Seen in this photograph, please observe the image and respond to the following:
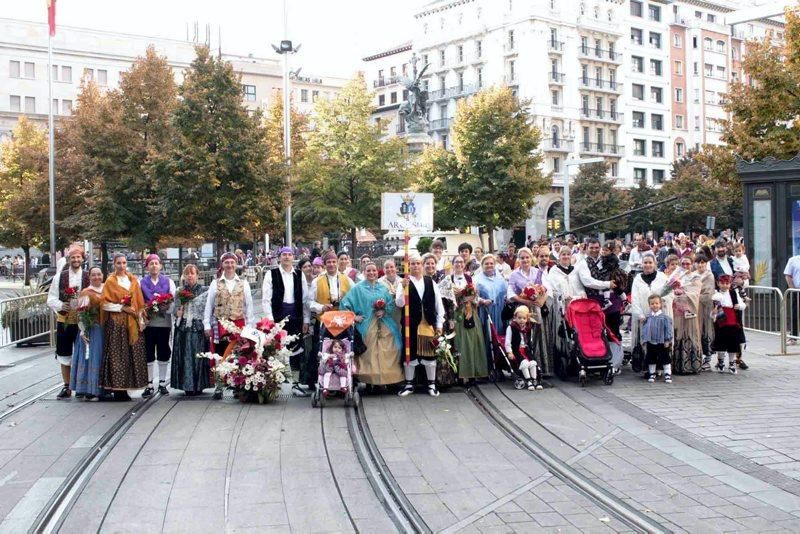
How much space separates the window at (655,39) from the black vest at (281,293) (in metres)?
75.2

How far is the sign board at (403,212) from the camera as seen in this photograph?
24938 millimetres

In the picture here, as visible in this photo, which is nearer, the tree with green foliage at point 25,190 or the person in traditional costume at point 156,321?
the person in traditional costume at point 156,321

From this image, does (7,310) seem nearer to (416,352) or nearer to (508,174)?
(416,352)

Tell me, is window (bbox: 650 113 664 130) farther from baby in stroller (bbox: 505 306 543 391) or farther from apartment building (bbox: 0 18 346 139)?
baby in stroller (bbox: 505 306 543 391)

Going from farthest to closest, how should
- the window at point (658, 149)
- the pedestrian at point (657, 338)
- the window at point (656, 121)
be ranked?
the window at point (656, 121), the window at point (658, 149), the pedestrian at point (657, 338)

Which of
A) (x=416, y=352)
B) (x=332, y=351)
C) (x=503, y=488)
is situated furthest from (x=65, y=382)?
(x=503, y=488)

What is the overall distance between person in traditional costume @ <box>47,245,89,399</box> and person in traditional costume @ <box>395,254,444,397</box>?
4173 millimetres

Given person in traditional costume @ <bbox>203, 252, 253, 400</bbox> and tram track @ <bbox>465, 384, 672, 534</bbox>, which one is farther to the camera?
person in traditional costume @ <bbox>203, 252, 253, 400</bbox>

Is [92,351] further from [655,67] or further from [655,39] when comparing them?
[655,39]

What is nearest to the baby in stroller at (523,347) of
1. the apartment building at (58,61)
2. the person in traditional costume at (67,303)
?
the person in traditional costume at (67,303)

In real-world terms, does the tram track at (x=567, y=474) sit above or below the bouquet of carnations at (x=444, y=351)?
below

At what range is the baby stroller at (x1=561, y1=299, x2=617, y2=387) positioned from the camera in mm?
12234

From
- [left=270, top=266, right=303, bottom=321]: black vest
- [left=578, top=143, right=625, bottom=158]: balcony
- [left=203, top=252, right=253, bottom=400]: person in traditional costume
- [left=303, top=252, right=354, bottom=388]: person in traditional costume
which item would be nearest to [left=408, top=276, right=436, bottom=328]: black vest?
[left=303, top=252, right=354, bottom=388]: person in traditional costume

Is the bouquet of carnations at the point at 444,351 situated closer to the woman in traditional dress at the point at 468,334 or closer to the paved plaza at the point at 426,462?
the woman in traditional dress at the point at 468,334
